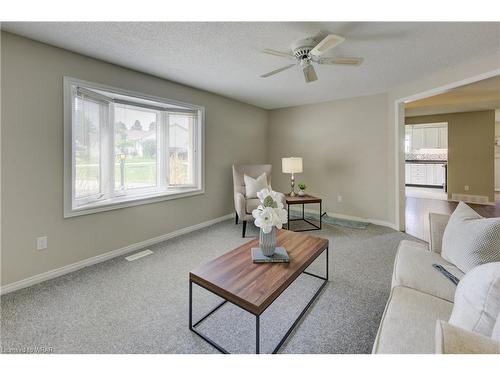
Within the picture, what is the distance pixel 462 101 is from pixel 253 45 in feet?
16.7

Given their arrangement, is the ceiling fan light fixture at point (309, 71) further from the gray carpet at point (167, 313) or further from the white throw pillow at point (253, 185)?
the gray carpet at point (167, 313)

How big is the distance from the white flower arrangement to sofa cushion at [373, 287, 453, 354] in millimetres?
783

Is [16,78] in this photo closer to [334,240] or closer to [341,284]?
[341,284]

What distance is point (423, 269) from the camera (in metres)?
1.52

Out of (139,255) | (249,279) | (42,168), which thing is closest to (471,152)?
(249,279)

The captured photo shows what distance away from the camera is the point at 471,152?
5.69 metres

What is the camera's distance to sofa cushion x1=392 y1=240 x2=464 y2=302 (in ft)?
4.36

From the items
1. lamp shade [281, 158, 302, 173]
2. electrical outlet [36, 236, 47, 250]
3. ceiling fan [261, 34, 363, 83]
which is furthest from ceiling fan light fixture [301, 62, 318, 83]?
electrical outlet [36, 236, 47, 250]

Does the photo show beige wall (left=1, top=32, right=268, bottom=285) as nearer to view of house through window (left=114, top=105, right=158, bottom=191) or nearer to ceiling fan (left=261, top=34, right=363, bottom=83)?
view of house through window (left=114, top=105, right=158, bottom=191)

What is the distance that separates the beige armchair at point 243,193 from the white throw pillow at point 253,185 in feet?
0.36

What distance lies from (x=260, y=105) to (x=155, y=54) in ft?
9.16

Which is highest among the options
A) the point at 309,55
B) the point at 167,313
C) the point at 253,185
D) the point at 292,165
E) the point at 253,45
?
the point at 253,45

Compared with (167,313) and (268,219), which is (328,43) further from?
(167,313)

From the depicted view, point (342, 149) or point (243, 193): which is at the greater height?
point (342, 149)
